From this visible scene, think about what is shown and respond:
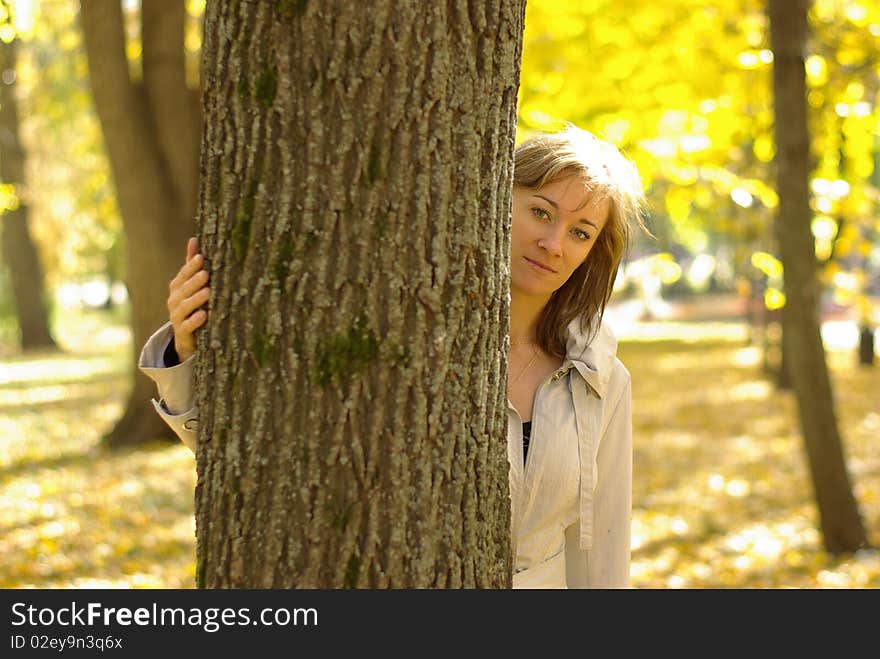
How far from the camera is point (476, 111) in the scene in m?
1.96

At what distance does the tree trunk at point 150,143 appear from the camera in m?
9.49

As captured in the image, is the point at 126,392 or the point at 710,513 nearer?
the point at 710,513

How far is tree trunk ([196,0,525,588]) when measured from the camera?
6.24ft

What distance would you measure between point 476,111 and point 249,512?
34.3 inches

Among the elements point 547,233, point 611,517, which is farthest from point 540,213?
point 611,517

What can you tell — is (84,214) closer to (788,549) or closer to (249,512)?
(788,549)

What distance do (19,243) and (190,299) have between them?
870 inches

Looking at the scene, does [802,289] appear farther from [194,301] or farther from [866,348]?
[866,348]

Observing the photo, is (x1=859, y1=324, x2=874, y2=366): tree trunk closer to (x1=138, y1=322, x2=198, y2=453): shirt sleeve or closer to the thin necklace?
the thin necklace

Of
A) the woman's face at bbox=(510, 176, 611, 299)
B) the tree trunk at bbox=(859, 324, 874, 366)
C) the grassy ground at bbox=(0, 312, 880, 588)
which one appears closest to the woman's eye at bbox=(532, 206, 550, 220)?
the woman's face at bbox=(510, 176, 611, 299)

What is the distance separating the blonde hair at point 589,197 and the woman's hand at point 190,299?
0.89 meters

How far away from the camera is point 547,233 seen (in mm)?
2576

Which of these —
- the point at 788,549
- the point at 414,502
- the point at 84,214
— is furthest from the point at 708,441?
the point at 84,214
